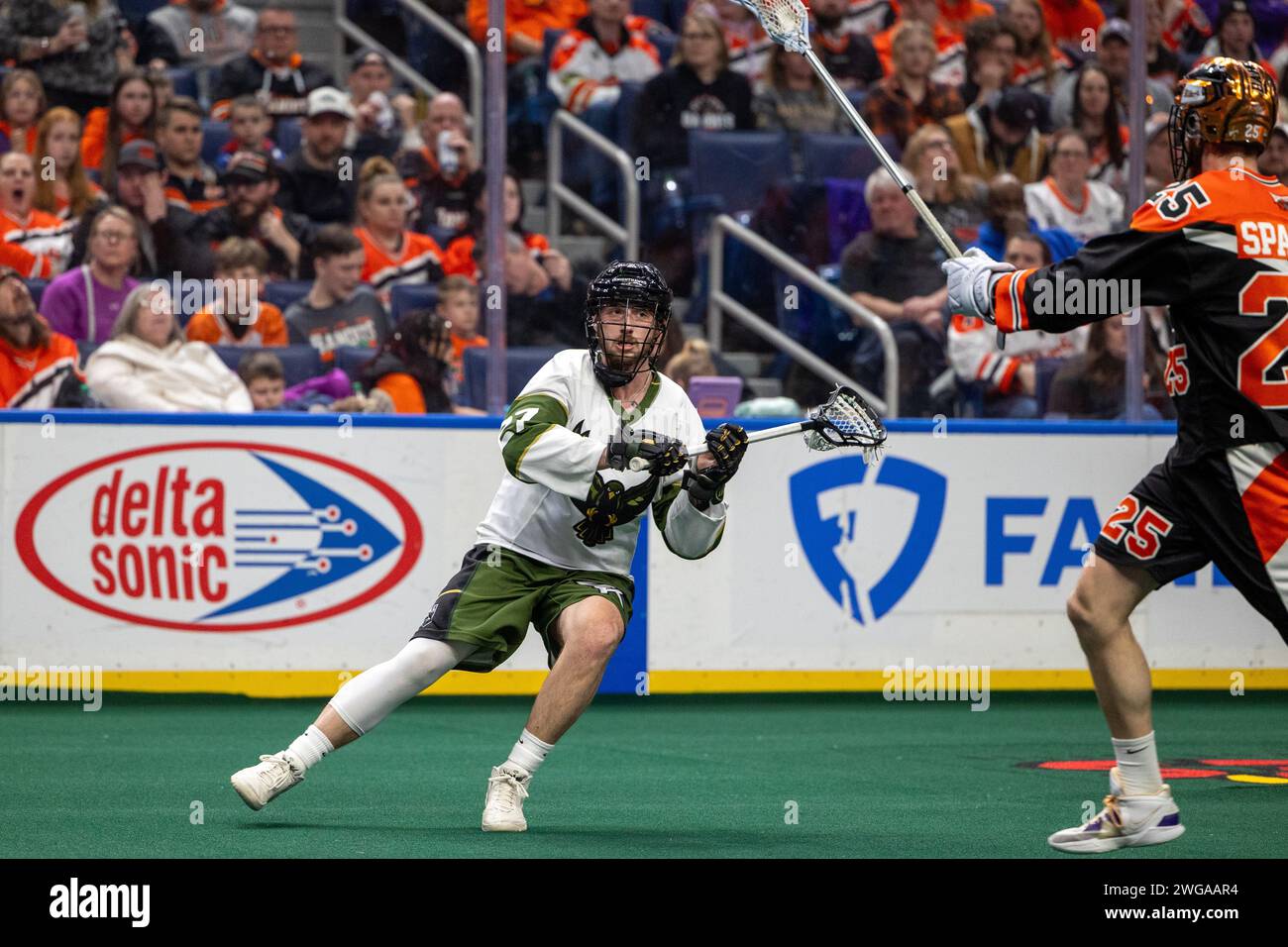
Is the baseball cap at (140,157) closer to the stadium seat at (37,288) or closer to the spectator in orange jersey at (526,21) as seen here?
the stadium seat at (37,288)

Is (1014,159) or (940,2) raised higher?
(940,2)

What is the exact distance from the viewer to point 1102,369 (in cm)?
869

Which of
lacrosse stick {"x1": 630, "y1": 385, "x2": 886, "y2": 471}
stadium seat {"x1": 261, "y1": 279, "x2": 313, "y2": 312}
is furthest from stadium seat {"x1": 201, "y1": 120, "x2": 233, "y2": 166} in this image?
lacrosse stick {"x1": 630, "y1": 385, "x2": 886, "y2": 471}

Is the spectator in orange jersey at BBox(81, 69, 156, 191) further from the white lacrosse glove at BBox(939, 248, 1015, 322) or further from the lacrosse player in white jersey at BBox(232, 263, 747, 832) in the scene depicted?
the white lacrosse glove at BBox(939, 248, 1015, 322)

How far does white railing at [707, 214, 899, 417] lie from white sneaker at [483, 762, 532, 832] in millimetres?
4113

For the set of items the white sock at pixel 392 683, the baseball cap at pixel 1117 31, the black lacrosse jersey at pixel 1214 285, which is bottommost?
the white sock at pixel 392 683

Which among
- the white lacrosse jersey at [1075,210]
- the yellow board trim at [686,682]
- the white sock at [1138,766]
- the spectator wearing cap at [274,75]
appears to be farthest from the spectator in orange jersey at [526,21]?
the white sock at [1138,766]

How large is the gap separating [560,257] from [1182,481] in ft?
17.1

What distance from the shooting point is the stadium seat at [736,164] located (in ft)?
33.6

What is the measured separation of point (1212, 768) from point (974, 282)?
8.25ft

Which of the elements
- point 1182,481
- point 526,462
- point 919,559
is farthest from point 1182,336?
point 919,559

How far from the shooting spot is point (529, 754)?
5000 mm

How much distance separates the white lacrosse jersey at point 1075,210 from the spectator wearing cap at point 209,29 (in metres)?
4.24

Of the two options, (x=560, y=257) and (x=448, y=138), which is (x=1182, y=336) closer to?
(x=560, y=257)
